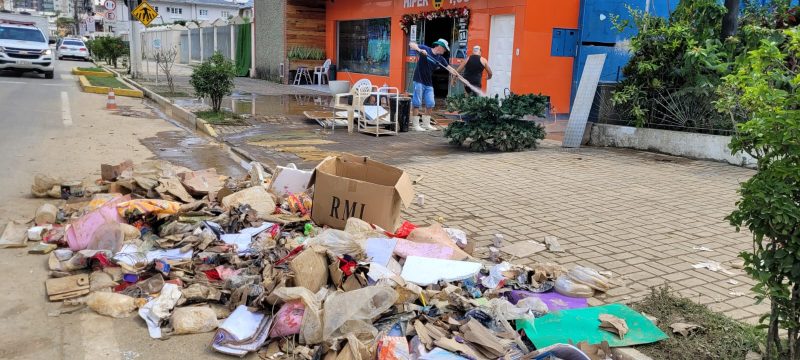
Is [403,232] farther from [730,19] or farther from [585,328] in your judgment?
[730,19]

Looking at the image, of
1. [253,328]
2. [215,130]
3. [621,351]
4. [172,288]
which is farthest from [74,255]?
[215,130]

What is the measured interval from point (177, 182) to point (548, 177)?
15.9ft

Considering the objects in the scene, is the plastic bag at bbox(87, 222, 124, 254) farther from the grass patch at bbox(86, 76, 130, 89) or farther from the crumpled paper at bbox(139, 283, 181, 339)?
the grass patch at bbox(86, 76, 130, 89)

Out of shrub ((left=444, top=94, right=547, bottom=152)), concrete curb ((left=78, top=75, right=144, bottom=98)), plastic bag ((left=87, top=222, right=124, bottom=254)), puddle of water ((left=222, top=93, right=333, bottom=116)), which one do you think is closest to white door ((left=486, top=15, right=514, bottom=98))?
shrub ((left=444, top=94, right=547, bottom=152))

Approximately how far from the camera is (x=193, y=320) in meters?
3.76

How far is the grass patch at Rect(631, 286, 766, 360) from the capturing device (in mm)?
3256

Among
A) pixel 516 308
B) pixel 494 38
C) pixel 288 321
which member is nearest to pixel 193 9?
pixel 494 38

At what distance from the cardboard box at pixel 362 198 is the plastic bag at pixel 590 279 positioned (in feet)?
5.07

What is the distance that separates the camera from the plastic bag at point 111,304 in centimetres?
394

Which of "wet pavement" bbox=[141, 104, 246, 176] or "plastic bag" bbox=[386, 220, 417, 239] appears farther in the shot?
"wet pavement" bbox=[141, 104, 246, 176]

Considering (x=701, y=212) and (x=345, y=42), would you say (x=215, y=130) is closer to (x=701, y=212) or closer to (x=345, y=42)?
(x=701, y=212)

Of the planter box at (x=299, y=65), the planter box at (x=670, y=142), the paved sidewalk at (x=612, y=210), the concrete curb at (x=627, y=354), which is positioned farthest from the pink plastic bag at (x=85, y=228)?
the planter box at (x=299, y=65)

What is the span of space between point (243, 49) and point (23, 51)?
32.7 feet

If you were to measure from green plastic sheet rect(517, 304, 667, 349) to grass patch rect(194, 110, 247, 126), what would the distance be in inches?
410
